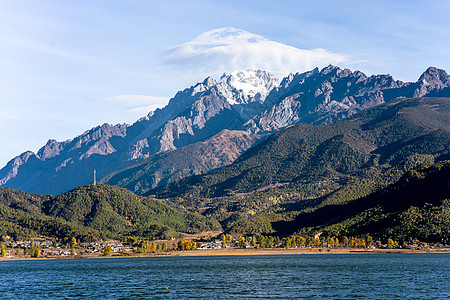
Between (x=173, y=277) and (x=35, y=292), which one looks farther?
(x=173, y=277)

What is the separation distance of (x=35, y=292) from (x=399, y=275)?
121m

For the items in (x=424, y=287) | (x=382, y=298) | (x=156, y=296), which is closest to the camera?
(x=382, y=298)

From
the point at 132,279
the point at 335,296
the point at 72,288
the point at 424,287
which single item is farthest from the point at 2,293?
the point at 424,287

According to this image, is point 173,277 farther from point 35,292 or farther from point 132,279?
point 35,292

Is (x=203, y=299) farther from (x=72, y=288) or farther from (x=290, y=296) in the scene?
(x=72, y=288)

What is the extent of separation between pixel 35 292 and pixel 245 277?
238 ft

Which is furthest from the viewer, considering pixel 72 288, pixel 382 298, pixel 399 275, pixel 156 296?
pixel 399 275

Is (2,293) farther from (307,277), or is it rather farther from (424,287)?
(424,287)

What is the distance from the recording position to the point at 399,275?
184m

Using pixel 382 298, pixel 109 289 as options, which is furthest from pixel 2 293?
pixel 382 298

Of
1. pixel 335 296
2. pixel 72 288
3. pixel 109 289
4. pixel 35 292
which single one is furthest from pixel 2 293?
pixel 335 296

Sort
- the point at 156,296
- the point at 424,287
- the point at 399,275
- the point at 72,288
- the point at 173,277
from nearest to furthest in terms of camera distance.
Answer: the point at 156,296 < the point at 424,287 < the point at 72,288 < the point at 399,275 < the point at 173,277

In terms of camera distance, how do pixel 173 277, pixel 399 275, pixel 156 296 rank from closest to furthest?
1. pixel 156 296
2. pixel 399 275
3. pixel 173 277

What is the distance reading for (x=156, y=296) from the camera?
138 m
